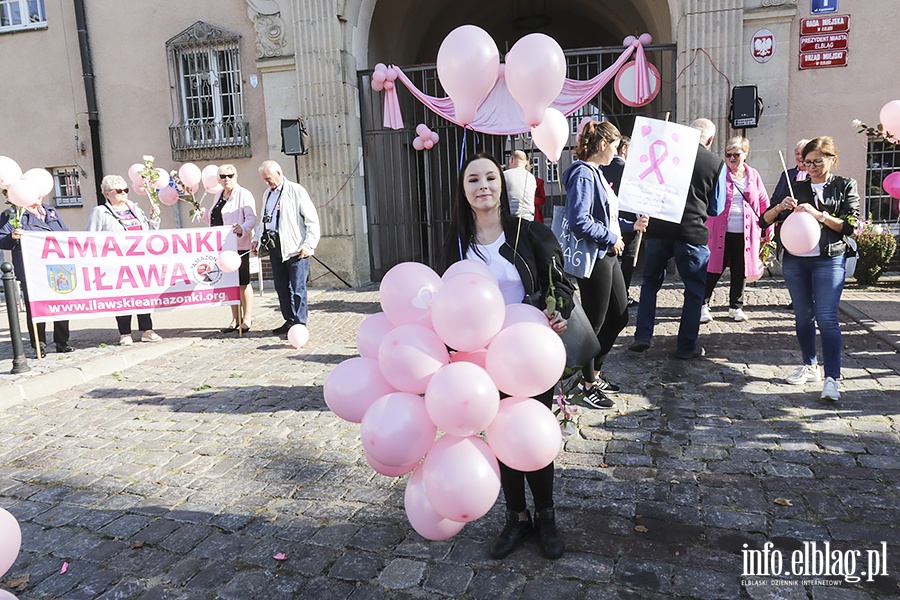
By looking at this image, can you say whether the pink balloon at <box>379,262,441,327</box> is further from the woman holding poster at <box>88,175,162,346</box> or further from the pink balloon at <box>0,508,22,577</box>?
the woman holding poster at <box>88,175,162,346</box>

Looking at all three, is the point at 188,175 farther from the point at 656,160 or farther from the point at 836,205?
the point at 836,205

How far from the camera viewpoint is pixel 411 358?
2346mm

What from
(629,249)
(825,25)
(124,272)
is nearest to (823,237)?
(629,249)

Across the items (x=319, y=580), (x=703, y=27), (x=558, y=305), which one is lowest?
(x=319, y=580)

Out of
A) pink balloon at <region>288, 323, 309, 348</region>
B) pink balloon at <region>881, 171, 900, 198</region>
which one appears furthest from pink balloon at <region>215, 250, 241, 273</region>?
pink balloon at <region>881, 171, 900, 198</region>

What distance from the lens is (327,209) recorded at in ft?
38.2

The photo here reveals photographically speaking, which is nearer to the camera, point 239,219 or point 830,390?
point 830,390

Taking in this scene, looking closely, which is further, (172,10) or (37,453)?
(172,10)

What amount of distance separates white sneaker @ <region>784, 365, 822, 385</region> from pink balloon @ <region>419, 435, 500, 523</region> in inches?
139

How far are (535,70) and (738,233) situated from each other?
17.0 ft

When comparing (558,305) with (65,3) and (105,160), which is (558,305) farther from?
(65,3)

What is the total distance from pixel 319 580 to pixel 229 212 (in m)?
6.01

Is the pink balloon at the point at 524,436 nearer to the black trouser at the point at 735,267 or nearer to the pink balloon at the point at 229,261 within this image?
the black trouser at the point at 735,267

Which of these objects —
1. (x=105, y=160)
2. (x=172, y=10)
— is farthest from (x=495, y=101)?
(x=105, y=160)
